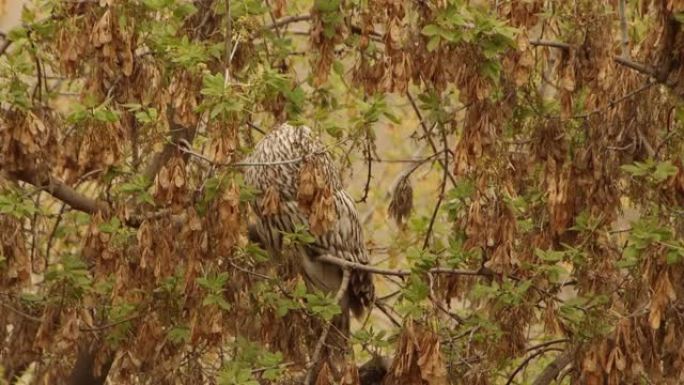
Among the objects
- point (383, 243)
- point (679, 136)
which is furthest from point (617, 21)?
point (383, 243)

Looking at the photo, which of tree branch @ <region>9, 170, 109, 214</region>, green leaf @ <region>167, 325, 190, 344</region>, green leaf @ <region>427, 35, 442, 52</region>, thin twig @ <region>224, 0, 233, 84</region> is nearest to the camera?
green leaf @ <region>427, 35, 442, 52</region>

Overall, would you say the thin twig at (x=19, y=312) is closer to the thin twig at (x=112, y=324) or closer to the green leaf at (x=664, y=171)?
the thin twig at (x=112, y=324)

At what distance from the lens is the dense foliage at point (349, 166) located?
563cm

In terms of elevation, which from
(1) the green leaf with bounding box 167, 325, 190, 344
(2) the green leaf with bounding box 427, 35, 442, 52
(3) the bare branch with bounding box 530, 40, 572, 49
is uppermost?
(3) the bare branch with bounding box 530, 40, 572, 49

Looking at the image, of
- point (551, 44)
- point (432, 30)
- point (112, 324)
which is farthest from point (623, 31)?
point (112, 324)

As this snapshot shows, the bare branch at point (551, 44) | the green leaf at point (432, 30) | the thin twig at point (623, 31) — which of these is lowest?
the green leaf at point (432, 30)

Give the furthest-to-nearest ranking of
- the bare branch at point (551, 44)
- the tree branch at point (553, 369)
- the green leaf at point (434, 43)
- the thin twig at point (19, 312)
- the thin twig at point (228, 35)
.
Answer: the tree branch at point (553, 369), the thin twig at point (19, 312), the bare branch at point (551, 44), the thin twig at point (228, 35), the green leaf at point (434, 43)

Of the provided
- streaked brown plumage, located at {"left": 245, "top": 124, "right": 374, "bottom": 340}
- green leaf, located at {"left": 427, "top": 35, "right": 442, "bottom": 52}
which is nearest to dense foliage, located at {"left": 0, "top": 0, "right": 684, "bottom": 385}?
green leaf, located at {"left": 427, "top": 35, "right": 442, "bottom": 52}

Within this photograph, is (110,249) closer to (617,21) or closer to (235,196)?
(235,196)

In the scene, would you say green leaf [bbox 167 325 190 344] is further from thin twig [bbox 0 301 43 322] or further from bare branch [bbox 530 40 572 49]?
bare branch [bbox 530 40 572 49]

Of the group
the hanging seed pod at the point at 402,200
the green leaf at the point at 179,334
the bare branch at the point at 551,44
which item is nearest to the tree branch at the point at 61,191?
the green leaf at the point at 179,334

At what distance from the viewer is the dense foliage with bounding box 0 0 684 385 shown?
18.5 ft

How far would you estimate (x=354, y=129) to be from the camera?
5762 mm

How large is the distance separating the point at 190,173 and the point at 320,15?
771mm
